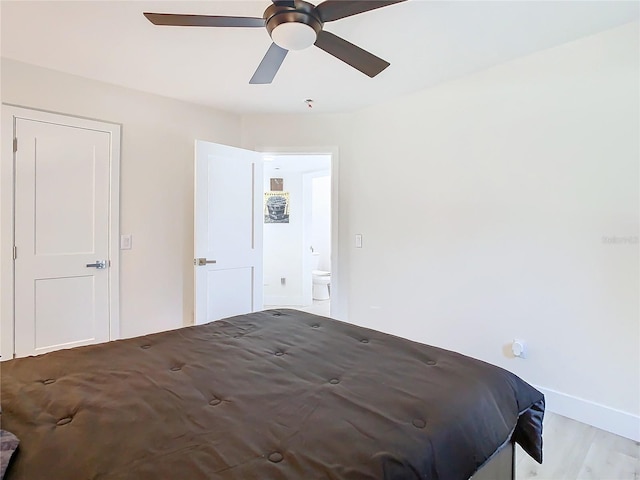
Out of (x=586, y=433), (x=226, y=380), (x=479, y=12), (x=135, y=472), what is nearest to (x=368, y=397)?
(x=226, y=380)

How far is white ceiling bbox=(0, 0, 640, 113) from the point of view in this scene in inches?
77.0

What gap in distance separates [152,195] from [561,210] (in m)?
3.18

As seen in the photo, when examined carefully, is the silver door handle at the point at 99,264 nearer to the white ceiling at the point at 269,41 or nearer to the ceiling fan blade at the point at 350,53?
the white ceiling at the point at 269,41

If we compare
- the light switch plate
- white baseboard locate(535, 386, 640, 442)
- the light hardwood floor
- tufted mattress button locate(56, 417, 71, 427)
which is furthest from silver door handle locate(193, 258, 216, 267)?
white baseboard locate(535, 386, 640, 442)

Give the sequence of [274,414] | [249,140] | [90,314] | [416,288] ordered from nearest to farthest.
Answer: [274,414] → [90,314] → [416,288] → [249,140]

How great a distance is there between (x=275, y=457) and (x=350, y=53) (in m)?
1.74

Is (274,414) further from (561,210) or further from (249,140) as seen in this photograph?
(249,140)

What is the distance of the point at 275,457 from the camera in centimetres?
87

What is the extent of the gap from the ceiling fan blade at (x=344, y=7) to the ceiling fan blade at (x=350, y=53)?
104mm

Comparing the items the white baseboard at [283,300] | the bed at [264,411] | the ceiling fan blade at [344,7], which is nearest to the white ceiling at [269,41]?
the ceiling fan blade at [344,7]

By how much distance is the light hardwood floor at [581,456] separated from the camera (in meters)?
1.80

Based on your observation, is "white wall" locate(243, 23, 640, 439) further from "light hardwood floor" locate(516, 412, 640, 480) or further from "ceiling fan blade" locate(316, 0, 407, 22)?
"ceiling fan blade" locate(316, 0, 407, 22)

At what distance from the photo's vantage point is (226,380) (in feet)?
4.16

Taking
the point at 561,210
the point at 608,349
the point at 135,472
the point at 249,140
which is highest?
the point at 249,140
